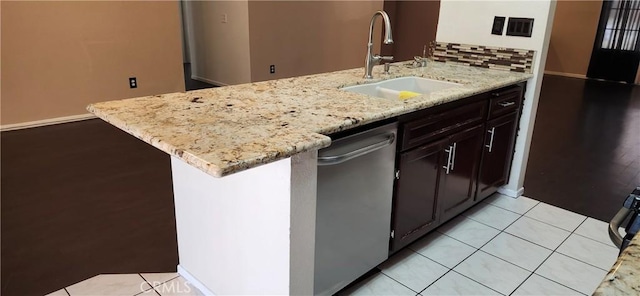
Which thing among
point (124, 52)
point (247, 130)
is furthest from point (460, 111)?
point (124, 52)

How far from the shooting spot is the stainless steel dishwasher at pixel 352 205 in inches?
64.5

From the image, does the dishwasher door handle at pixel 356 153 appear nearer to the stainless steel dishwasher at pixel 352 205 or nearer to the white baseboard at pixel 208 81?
the stainless steel dishwasher at pixel 352 205

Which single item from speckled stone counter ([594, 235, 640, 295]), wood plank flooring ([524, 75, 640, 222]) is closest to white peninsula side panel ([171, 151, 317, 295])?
speckled stone counter ([594, 235, 640, 295])

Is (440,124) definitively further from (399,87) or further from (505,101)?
(505,101)

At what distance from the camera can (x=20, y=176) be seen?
10.4ft

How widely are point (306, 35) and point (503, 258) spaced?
15.1 feet

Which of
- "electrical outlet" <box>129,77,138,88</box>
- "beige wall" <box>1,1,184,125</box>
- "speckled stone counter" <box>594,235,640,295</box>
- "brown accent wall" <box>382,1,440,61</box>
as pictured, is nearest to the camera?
"speckled stone counter" <box>594,235,640,295</box>

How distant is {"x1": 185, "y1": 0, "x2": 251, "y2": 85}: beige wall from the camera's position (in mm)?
5688

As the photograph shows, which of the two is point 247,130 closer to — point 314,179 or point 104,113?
point 314,179

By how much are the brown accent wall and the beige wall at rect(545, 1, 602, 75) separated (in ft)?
9.75

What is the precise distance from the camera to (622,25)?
26.4ft

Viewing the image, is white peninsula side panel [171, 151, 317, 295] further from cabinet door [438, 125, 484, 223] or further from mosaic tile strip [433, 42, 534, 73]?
mosaic tile strip [433, 42, 534, 73]

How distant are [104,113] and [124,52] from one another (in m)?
3.67

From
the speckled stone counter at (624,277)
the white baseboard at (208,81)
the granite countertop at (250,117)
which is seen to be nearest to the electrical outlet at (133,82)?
the white baseboard at (208,81)
